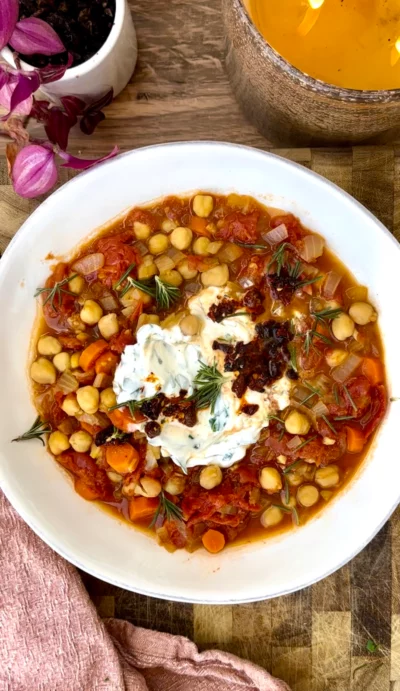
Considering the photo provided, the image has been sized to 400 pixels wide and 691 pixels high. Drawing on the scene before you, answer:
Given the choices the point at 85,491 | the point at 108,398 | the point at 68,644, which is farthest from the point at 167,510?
the point at 68,644

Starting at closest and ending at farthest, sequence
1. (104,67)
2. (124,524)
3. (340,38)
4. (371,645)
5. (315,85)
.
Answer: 1. (315,85)
2. (340,38)
3. (104,67)
4. (124,524)
5. (371,645)

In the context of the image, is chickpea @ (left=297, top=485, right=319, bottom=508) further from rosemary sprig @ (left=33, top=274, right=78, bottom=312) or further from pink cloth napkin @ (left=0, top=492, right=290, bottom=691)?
rosemary sprig @ (left=33, top=274, right=78, bottom=312)

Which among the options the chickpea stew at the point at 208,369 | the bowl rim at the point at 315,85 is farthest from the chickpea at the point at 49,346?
the bowl rim at the point at 315,85

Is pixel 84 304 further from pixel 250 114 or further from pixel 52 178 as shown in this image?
pixel 250 114

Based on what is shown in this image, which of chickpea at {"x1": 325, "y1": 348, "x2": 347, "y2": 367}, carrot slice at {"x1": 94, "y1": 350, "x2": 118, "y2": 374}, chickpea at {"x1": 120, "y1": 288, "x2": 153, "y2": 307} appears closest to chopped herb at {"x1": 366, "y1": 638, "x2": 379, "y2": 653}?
chickpea at {"x1": 325, "y1": 348, "x2": 347, "y2": 367}

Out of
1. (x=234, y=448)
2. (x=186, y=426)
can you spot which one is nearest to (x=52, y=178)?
(x=186, y=426)

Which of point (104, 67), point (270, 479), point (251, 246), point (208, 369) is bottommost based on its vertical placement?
point (270, 479)

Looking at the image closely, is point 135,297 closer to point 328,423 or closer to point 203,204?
point 203,204
